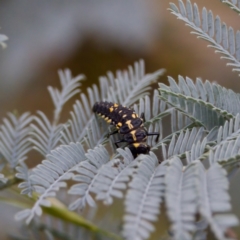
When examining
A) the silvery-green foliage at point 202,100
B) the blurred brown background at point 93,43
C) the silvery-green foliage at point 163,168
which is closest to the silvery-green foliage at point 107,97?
the silvery-green foliage at point 163,168

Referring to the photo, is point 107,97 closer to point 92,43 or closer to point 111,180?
point 111,180

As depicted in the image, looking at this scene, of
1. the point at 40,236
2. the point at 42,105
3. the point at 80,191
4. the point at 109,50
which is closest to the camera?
the point at 80,191

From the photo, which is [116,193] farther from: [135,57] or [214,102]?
[135,57]

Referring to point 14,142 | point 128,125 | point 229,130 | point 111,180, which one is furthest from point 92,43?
point 111,180

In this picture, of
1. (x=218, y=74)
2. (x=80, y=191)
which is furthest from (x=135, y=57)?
(x=80, y=191)

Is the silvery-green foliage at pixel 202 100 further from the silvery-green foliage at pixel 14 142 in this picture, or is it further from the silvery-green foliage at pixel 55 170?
the silvery-green foliage at pixel 14 142

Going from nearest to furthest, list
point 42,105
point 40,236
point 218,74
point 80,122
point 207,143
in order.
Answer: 1. point 207,143
2. point 80,122
3. point 40,236
4. point 218,74
5. point 42,105
